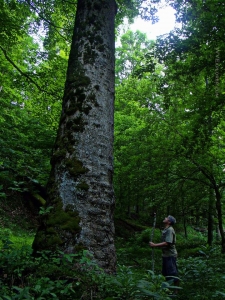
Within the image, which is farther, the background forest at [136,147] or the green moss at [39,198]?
the green moss at [39,198]

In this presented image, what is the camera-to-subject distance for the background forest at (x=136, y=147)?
2.11 meters

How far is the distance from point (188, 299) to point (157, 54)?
4.47 meters

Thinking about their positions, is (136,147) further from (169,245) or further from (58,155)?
(58,155)

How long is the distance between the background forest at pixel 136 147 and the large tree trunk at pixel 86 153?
0.19 metres

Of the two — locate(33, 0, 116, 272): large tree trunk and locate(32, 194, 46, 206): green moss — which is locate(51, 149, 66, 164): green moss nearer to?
locate(33, 0, 116, 272): large tree trunk

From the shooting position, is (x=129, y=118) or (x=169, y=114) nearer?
(x=169, y=114)

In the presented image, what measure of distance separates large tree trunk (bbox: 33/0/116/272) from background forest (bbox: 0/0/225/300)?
19 centimetres

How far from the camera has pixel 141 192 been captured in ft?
32.8

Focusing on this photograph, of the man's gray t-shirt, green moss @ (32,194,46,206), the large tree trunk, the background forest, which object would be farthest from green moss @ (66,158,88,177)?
green moss @ (32,194,46,206)

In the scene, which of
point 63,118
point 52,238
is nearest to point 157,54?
point 63,118

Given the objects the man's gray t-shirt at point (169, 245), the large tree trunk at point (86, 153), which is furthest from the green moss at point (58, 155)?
the man's gray t-shirt at point (169, 245)

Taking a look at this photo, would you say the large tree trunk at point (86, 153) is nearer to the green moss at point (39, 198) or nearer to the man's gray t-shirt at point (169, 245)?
the man's gray t-shirt at point (169, 245)

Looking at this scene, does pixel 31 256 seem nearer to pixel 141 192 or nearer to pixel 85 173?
pixel 85 173

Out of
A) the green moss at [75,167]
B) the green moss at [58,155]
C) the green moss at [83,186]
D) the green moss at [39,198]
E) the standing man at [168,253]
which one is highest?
the green moss at [39,198]
